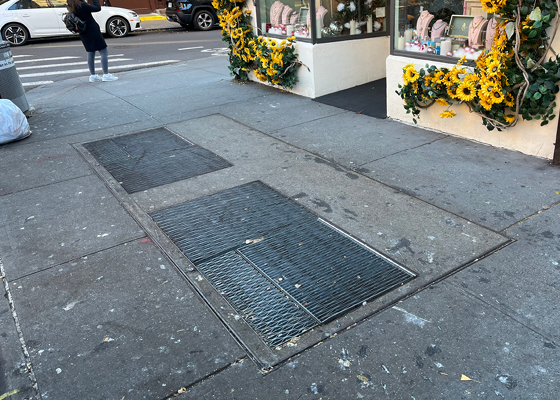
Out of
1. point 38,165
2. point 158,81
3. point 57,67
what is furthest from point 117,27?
point 38,165

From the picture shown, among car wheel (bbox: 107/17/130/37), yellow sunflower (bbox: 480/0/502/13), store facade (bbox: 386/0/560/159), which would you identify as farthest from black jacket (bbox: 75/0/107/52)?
car wheel (bbox: 107/17/130/37)

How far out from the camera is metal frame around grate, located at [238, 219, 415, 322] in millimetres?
3164

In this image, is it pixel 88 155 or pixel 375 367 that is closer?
pixel 375 367

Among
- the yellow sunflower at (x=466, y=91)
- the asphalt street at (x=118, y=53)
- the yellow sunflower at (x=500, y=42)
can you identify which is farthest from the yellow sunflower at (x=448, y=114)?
the asphalt street at (x=118, y=53)

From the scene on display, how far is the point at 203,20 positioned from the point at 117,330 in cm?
1794

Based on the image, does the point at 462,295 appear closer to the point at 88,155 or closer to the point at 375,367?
the point at 375,367

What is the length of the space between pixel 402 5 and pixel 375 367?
5.09 m

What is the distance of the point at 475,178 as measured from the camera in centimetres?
463

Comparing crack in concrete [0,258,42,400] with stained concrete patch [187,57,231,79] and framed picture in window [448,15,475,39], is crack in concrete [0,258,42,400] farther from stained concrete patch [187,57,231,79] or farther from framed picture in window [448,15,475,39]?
stained concrete patch [187,57,231,79]

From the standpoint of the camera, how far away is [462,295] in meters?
3.08

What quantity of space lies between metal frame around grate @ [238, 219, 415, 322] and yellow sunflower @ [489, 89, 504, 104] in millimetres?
2256

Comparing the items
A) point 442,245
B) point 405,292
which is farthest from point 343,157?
point 405,292

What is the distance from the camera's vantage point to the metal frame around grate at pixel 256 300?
2.92 meters

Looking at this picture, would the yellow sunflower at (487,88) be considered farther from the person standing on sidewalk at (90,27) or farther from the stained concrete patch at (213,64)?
the person standing on sidewalk at (90,27)
